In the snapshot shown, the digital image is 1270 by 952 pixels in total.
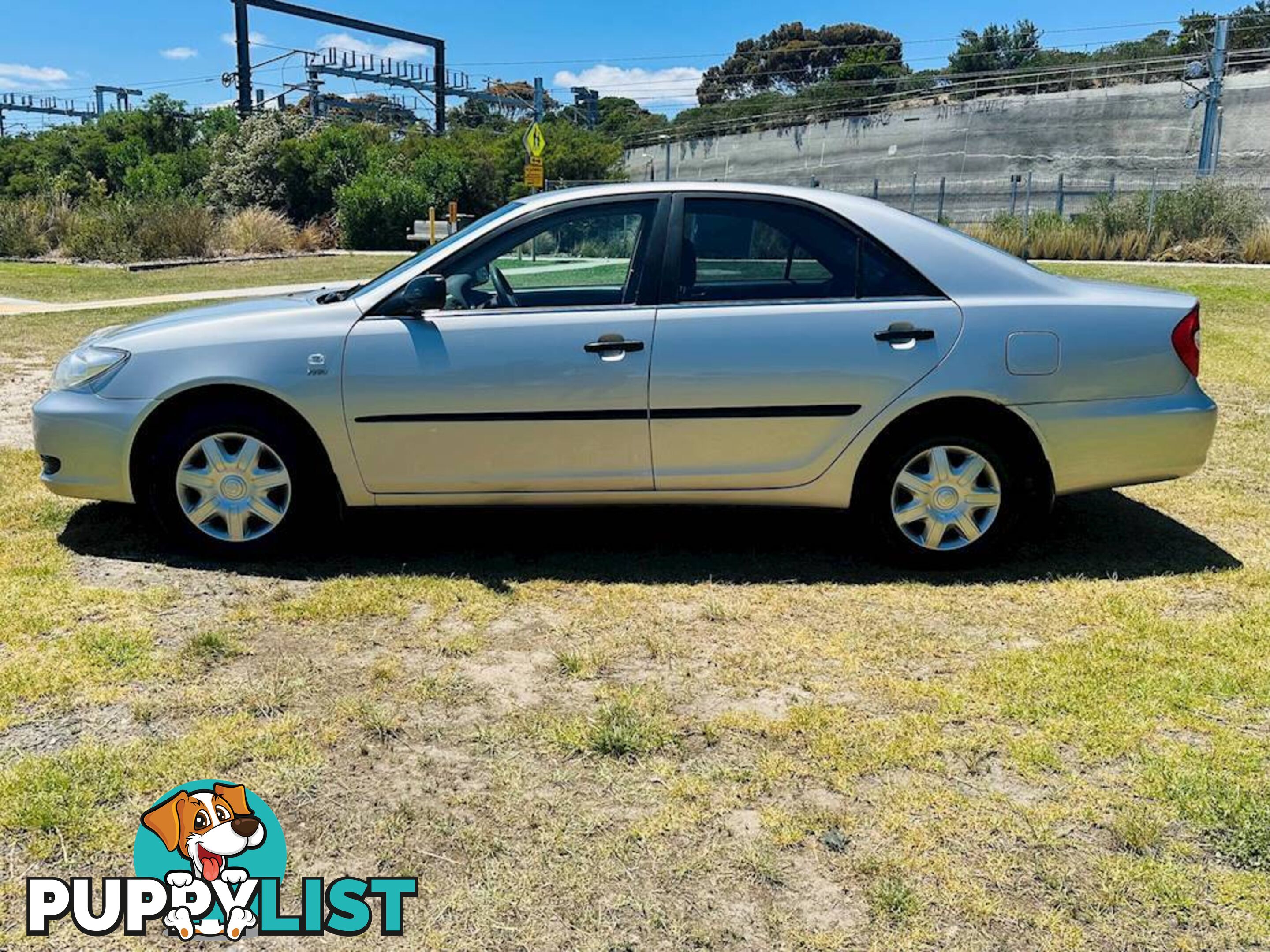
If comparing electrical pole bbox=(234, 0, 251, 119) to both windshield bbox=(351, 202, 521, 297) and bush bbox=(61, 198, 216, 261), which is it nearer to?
bush bbox=(61, 198, 216, 261)

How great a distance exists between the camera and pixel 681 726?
10.9ft

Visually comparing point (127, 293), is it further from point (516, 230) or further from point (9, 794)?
point (9, 794)

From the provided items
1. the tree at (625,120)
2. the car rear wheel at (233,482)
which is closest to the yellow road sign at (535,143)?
the car rear wheel at (233,482)

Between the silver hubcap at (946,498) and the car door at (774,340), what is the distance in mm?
326

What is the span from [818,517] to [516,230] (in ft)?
6.89

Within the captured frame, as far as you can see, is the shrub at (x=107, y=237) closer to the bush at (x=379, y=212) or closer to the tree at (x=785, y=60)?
the bush at (x=379, y=212)

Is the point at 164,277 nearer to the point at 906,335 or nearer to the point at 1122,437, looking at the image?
the point at 906,335

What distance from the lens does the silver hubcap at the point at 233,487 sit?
470 cm

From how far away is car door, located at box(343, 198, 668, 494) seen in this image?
455 centimetres

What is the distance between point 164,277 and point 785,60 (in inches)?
3049

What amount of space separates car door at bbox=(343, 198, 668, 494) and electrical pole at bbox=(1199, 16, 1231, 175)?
36.6m

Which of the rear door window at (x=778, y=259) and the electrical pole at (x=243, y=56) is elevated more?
the electrical pole at (x=243, y=56)

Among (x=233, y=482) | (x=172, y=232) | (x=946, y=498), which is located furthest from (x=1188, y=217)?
(x=233, y=482)

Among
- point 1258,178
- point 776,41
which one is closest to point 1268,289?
point 1258,178
